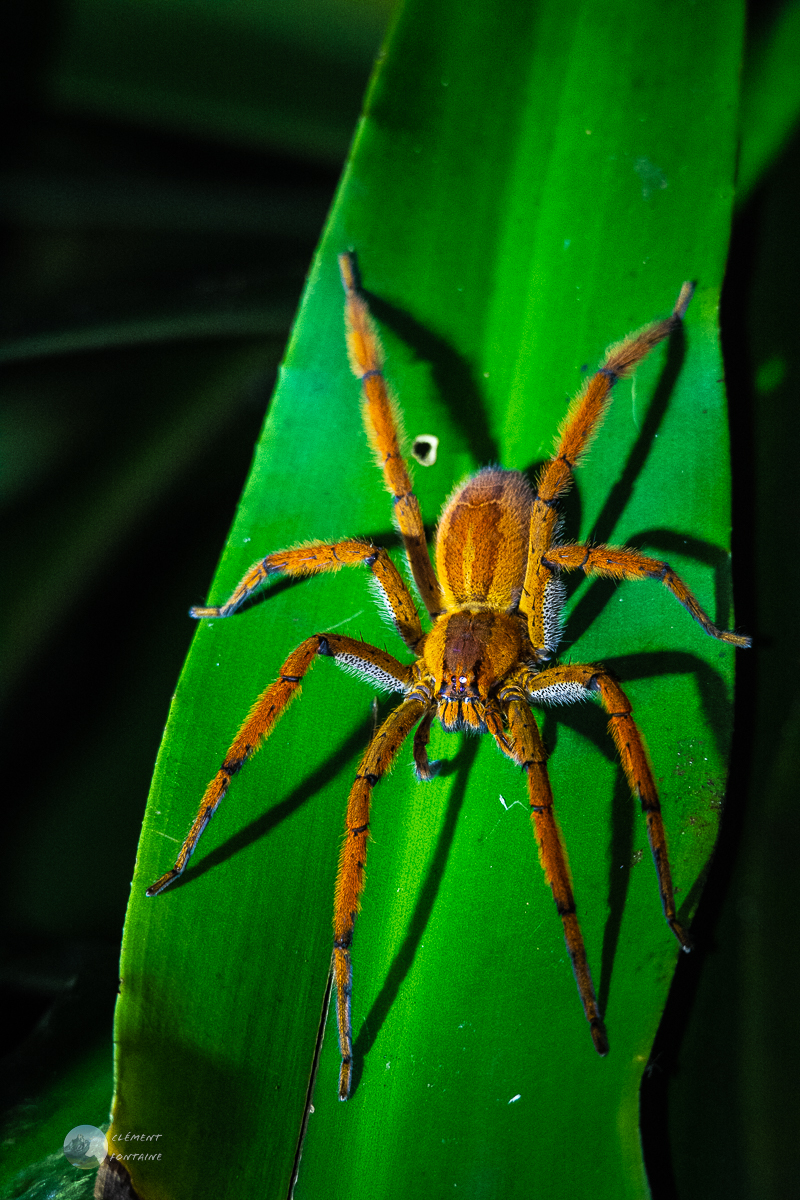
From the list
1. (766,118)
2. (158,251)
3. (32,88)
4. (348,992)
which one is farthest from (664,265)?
(32,88)

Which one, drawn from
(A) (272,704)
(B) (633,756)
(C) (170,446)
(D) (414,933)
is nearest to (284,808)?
(A) (272,704)

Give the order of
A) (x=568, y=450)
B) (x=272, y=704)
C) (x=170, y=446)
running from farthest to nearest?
(x=170, y=446) → (x=568, y=450) → (x=272, y=704)

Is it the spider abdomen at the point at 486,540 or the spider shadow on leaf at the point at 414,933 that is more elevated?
the spider abdomen at the point at 486,540

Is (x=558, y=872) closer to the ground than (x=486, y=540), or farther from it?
closer to the ground
